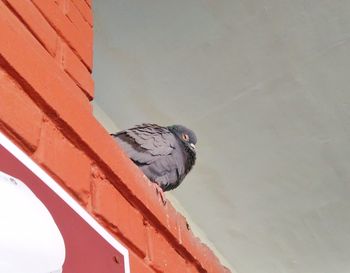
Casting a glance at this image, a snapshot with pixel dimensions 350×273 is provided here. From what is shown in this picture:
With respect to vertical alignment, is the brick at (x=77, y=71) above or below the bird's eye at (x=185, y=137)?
above

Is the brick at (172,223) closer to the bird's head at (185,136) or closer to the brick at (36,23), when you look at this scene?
the brick at (36,23)

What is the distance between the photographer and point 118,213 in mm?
565

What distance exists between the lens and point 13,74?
0.47m

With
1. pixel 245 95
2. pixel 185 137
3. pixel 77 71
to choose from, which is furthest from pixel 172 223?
pixel 245 95

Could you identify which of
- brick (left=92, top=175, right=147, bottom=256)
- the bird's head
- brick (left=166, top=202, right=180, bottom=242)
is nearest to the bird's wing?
the bird's head

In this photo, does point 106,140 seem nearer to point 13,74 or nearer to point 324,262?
point 13,74

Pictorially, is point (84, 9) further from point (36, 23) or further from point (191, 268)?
point (191, 268)

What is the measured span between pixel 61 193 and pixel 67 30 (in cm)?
26

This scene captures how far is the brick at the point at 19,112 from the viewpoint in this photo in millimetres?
435

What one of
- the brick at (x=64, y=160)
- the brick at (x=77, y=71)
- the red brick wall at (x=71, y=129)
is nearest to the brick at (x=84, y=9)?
the red brick wall at (x=71, y=129)

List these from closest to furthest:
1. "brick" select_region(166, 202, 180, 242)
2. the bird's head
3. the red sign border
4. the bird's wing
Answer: the red sign border, "brick" select_region(166, 202, 180, 242), the bird's wing, the bird's head

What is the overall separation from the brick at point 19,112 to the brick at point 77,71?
132 millimetres

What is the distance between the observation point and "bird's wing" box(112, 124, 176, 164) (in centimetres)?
111

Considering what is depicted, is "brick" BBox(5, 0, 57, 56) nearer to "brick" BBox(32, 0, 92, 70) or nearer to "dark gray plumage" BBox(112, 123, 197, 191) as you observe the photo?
"brick" BBox(32, 0, 92, 70)
